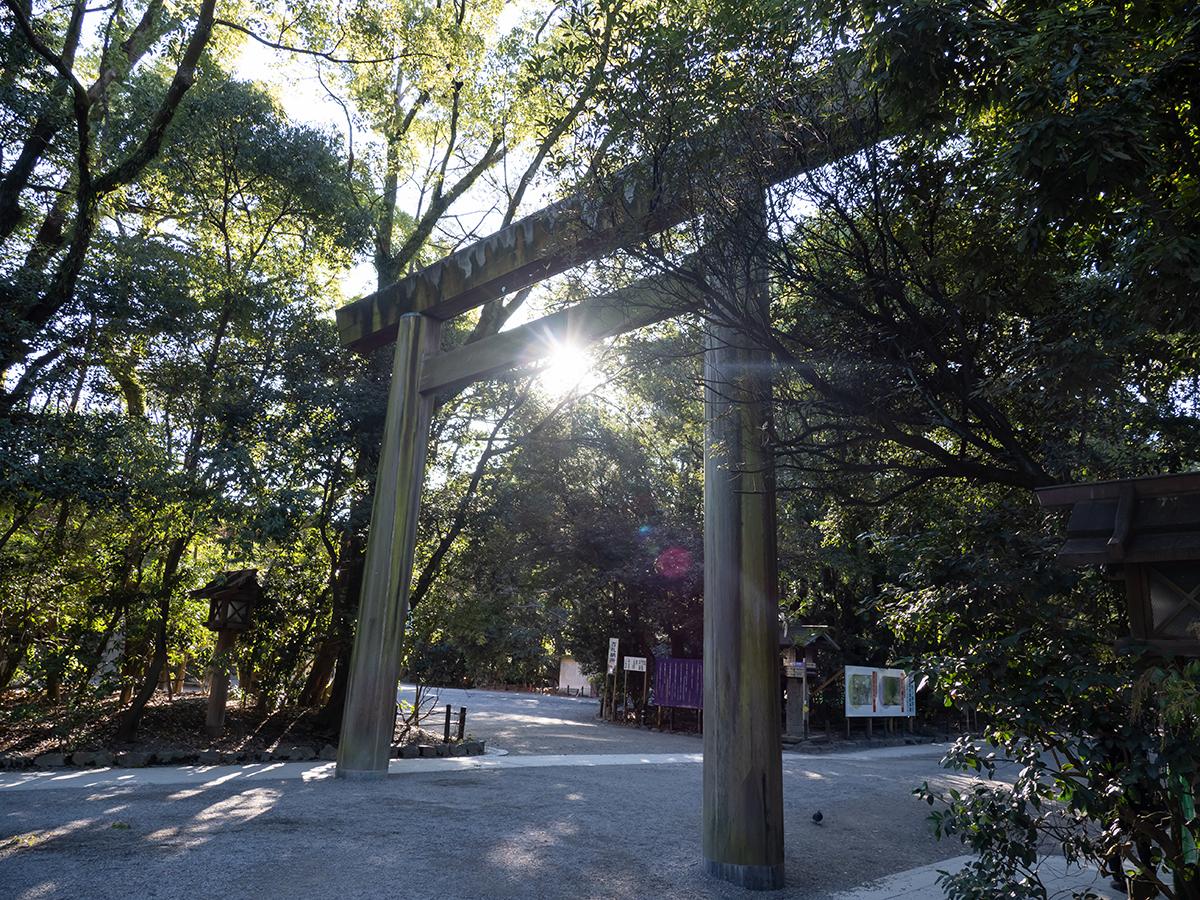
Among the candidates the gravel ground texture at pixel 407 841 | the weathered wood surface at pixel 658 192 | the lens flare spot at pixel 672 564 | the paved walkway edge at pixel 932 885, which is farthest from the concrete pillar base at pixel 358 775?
the lens flare spot at pixel 672 564

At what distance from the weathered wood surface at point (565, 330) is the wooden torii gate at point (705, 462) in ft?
0.05

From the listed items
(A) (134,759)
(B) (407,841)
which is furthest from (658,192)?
(A) (134,759)

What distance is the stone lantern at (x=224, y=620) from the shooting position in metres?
8.98

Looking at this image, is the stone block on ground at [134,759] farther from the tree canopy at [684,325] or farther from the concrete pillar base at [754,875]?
the concrete pillar base at [754,875]

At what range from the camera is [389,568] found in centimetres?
755

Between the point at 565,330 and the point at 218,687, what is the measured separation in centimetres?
642

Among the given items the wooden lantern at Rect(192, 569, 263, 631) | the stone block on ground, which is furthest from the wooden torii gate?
→ the wooden lantern at Rect(192, 569, 263, 631)

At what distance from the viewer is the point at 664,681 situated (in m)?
16.4

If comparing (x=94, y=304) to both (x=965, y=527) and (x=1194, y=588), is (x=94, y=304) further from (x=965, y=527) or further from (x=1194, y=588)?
(x=1194, y=588)

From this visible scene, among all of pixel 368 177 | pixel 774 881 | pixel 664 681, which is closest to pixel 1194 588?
pixel 774 881

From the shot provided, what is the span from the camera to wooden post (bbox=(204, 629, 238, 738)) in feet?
29.3

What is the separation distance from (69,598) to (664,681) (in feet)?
37.2

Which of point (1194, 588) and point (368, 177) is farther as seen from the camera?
point (368, 177)

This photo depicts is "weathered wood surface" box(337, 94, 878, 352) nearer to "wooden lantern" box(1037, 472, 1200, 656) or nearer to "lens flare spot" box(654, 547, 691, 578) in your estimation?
"wooden lantern" box(1037, 472, 1200, 656)
